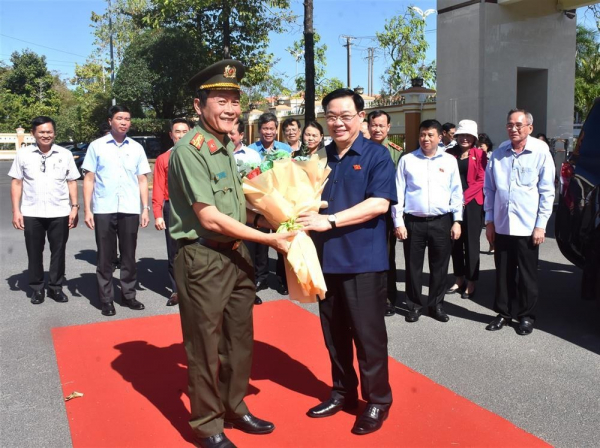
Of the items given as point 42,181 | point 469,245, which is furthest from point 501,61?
point 42,181

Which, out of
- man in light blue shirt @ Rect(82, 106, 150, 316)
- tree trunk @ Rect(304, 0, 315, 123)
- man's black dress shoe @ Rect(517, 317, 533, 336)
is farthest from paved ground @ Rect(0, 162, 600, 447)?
tree trunk @ Rect(304, 0, 315, 123)

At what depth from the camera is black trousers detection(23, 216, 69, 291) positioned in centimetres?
662

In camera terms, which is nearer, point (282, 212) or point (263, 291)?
point (282, 212)

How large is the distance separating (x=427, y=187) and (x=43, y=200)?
402cm

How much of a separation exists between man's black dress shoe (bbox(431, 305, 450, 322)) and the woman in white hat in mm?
886

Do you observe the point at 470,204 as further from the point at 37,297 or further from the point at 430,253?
the point at 37,297

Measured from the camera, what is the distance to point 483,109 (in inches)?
584

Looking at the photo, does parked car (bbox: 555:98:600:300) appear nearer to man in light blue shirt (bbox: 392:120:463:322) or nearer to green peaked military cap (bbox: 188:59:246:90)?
man in light blue shirt (bbox: 392:120:463:322)

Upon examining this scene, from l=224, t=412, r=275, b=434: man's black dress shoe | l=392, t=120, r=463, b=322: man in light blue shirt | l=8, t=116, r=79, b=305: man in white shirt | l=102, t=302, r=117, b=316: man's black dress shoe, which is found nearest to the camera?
l=224, t=412, r=275, b=434: man's black dress shoe

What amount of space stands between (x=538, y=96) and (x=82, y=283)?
1322 centimetres

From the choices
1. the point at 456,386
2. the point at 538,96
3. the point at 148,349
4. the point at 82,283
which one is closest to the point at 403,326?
the point at 456,386

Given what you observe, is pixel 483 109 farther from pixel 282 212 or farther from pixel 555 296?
pixel 282 212

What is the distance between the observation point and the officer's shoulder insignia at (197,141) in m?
3.33

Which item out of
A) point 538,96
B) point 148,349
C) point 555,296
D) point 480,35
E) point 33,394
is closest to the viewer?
point 33,394
